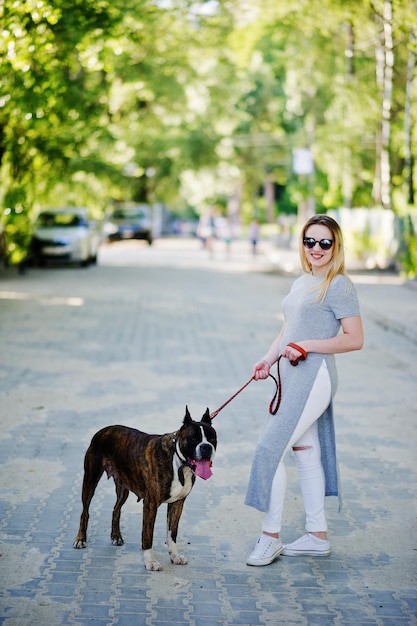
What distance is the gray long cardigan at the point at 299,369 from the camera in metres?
5.59

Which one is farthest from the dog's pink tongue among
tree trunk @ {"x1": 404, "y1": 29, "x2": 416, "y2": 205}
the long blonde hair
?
tree trunk @ {"x1": 404, "y1": 29, "x2": 416, "y2": 205}

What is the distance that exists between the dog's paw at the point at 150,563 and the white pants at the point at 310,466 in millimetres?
610

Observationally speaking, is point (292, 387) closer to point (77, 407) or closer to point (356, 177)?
point (77, 407)

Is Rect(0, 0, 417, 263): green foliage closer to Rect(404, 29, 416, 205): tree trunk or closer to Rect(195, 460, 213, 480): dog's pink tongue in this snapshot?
Rect(404, 29, 416, 205): tree trunk

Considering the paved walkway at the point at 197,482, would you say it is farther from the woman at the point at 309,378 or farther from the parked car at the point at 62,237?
the parked car at the point at 62,237

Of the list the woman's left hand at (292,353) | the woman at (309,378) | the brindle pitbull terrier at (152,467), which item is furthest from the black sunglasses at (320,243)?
the brindle pitbull terrier at (152,467)

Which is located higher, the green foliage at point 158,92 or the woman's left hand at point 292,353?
the green foliage at point 158,92

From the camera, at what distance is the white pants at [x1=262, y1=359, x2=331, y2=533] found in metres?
5.60

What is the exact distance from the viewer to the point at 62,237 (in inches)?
1300

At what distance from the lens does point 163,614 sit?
493 cm

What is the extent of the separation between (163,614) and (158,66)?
34744 mm

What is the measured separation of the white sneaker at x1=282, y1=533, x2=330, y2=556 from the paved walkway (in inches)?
3.4

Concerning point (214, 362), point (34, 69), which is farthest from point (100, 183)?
point (214, 362)

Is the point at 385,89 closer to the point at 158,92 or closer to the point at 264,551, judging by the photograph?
the point at 158,92
